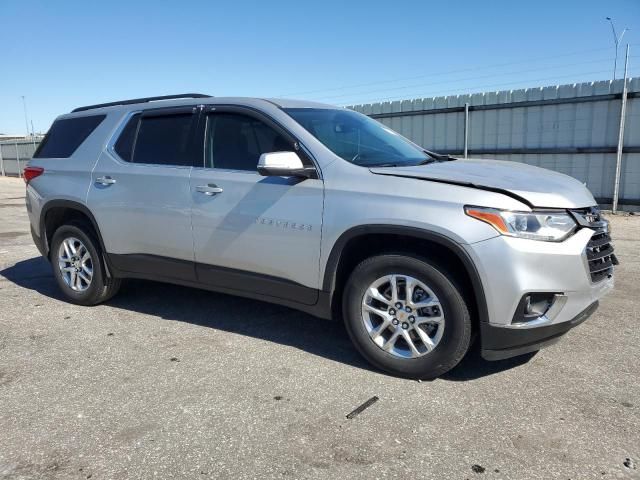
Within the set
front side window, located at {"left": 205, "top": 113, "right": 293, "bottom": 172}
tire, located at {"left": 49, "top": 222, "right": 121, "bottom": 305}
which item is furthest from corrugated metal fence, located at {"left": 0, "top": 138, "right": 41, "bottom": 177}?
front side window, located at {"left": 205, "top": 113, "right": 293, "bottom": 172}

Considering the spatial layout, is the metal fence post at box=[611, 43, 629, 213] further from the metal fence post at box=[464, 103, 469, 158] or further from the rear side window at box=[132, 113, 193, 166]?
the rear side window at box=[132, 113, 193, 166]

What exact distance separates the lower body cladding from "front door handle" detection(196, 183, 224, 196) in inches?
74.7

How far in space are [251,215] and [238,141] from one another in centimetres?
65

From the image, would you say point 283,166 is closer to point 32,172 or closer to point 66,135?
point 66,135

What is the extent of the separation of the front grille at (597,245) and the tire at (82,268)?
12.9 ft

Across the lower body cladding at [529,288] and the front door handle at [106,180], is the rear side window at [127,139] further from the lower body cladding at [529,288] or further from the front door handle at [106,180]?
the lower body cladding at [529,288]

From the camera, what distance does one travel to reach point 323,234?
3.49 metres

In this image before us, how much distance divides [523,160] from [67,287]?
31.1ft

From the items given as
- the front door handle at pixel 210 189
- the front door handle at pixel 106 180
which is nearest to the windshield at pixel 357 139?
the front door handle at pixel 210 189

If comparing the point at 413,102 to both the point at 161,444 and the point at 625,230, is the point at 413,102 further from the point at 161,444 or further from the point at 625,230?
the point at 161,444

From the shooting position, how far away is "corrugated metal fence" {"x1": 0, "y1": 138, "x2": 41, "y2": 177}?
27.0m

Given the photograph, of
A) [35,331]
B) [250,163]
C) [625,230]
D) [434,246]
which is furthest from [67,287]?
[625,230]

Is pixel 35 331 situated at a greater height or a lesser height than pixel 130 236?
lesser

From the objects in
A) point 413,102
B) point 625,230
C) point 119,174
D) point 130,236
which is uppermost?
point 413,102
